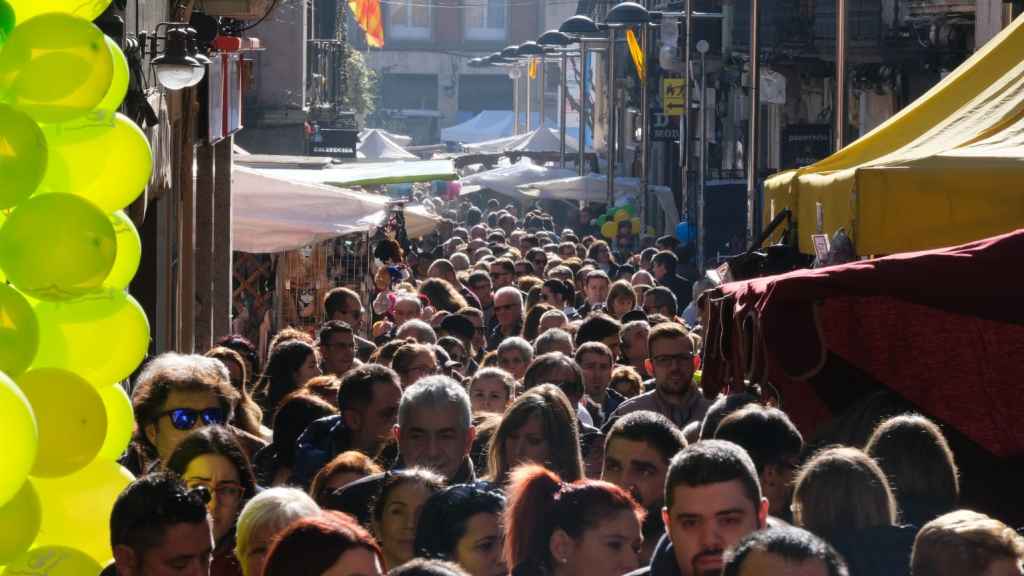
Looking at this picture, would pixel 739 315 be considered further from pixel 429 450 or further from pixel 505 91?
pixel 505 91

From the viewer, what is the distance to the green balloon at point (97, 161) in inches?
214

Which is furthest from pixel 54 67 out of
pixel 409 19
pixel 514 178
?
pixel 409 19

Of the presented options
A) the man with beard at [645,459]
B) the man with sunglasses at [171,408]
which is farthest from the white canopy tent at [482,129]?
the man with beard at [645,459]

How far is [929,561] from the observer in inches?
209

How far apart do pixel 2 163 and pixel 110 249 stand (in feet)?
1.86

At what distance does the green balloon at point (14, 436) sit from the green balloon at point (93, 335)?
0.97m

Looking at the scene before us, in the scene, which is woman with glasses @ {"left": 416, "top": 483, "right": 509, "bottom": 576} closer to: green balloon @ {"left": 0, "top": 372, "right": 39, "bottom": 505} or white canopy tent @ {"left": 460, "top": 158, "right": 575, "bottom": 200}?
green balloon @ {"left": 0, "top": 372, "right": 39, "bottom": 505}

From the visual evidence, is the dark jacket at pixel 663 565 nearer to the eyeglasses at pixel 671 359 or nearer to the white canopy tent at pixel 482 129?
the eyeglasses at pixel 671 359

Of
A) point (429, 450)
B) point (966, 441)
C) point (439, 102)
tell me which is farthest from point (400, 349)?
point (439, 102)

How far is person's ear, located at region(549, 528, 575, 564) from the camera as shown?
5.83 m

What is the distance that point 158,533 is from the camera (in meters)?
5.20

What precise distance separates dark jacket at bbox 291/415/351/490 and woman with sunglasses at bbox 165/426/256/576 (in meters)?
1.52

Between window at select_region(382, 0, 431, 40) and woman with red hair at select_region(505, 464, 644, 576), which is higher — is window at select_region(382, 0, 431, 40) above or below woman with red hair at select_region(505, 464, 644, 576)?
above

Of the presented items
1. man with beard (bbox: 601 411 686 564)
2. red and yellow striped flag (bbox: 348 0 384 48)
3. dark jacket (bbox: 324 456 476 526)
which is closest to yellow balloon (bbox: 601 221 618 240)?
red and yellow striped flag (bbox: 348 0 384 48)
